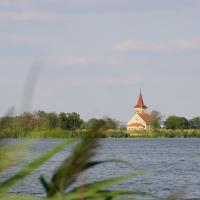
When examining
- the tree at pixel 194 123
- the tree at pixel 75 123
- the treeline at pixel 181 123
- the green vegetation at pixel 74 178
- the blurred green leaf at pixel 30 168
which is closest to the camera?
the green vegetation at pixel 74 178

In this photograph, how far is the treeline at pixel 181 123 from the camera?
145m

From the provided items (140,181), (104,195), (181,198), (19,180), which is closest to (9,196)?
(19,180)

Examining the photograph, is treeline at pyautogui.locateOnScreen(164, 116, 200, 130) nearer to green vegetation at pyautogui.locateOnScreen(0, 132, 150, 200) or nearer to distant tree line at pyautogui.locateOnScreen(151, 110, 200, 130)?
distant tree line at pyautogui.locateOnScreen(151, 110, 200, 130)

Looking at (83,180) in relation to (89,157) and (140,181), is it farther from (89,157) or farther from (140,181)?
(140,181)

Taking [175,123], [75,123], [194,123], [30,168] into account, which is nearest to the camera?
[30,168]

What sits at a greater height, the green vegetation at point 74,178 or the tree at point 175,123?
the tree at point 175,123

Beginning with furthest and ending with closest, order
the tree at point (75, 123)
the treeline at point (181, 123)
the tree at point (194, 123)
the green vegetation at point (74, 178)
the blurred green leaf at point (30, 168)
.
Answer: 1. the tree at point (194, 123)
2. the treeline at point (181, 123)
3. the tree at point (75, 123)
4. the blurred green leaf at point (30, 168)
5. the green vegetation at point (74, 178)

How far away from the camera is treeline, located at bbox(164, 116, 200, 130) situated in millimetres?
145000

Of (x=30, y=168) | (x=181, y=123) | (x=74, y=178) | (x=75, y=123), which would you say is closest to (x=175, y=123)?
(x=181, y=123)

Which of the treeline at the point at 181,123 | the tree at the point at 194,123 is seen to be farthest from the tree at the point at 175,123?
the tree at the point at 194,123

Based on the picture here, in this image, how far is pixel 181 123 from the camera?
154250mm

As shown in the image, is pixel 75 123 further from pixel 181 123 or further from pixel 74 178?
pixel 181 123

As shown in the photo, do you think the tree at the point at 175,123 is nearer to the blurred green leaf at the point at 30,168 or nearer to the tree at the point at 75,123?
the tree at the point at 75,123

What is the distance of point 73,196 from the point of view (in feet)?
6.48
